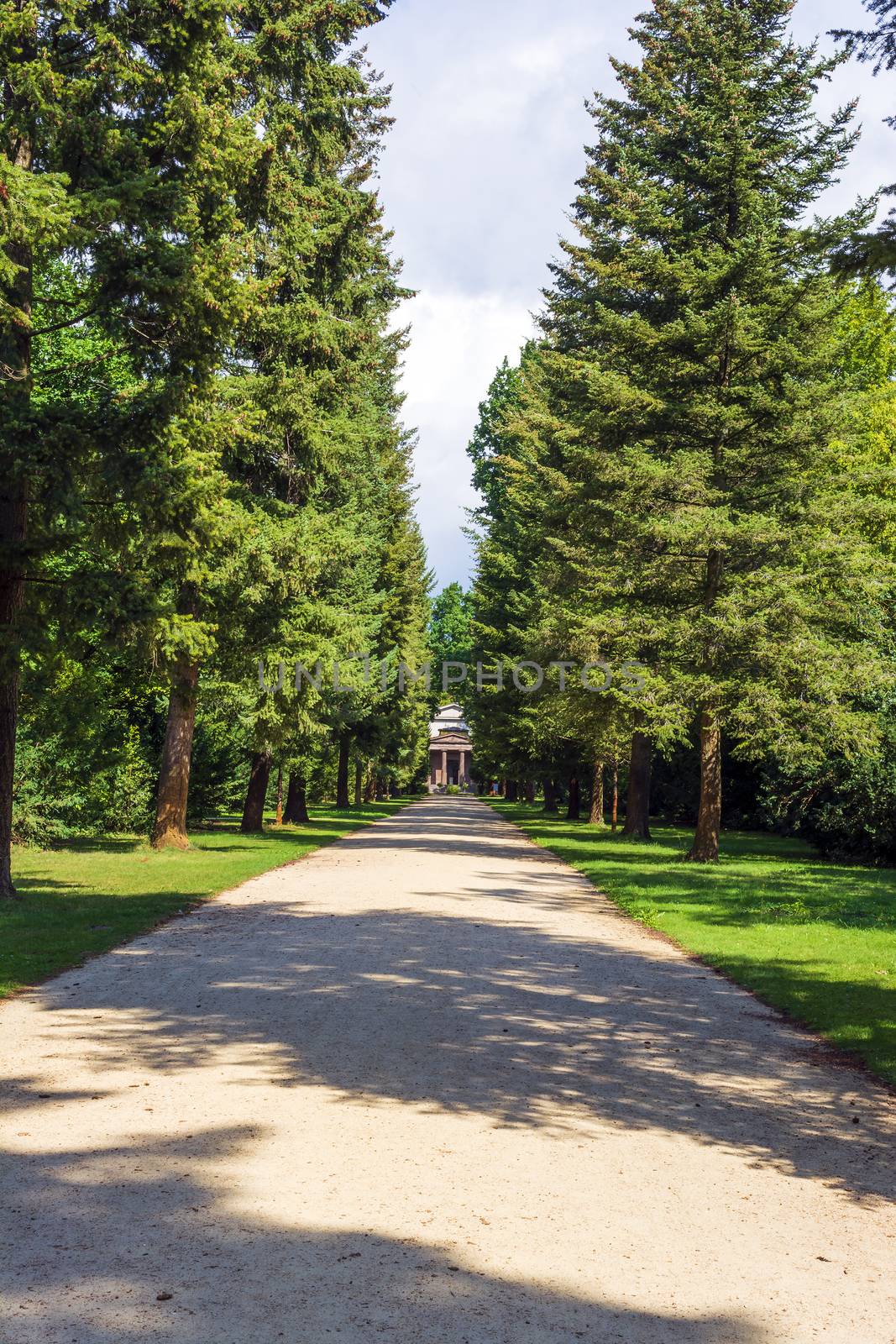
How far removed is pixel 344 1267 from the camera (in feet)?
12.8

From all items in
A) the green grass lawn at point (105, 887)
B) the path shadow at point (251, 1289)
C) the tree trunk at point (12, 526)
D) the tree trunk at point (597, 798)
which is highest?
the tree trunk at point (12, 526)

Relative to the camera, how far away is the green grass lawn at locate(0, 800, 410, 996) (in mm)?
10164

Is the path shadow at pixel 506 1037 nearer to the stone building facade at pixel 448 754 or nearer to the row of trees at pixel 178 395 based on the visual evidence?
the row of trees at pixel 178 395

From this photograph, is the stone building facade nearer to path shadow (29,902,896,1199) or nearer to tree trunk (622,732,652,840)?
tree trunk (622,732,652,840)

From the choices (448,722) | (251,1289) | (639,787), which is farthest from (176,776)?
(448,722)

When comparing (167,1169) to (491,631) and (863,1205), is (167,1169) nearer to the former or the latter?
(863,1205)

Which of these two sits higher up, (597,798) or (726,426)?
(726,426)

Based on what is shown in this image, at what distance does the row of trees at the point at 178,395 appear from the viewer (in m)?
12.2

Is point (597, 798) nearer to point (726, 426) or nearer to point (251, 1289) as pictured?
point (726, 426)

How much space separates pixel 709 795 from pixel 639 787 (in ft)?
23.5

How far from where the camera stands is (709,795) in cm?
2172

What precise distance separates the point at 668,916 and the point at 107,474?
8.13 m

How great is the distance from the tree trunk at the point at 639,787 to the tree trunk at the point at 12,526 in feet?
57.8

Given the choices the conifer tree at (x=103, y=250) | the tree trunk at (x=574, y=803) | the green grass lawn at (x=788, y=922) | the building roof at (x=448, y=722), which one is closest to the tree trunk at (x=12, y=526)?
the conifer tree at (x=103, y=250)
